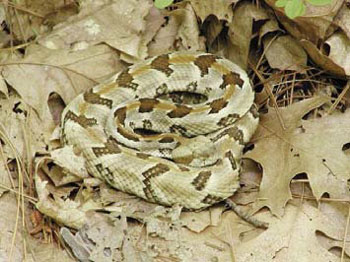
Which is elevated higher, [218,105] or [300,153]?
[218,105]

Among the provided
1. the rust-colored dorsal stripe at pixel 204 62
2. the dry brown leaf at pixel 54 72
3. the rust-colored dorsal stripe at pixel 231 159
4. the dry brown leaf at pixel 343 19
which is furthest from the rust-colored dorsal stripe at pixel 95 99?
the dry brown leaf at pixel 343 19

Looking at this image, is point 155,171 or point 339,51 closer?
point 155,171

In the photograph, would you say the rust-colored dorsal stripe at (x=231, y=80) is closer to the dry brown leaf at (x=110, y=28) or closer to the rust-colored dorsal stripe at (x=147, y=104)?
the rust-colored dorsal stripe at (x=147, y=104)

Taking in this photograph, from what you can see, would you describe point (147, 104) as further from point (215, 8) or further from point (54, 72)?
point (215, 8)

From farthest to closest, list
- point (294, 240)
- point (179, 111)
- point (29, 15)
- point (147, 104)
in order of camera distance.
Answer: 1. point (29, 15)
2. point (147, 104)
3. point (179, 111)
4. point (294, 240)

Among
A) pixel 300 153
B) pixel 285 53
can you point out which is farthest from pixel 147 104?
pixel 300 153

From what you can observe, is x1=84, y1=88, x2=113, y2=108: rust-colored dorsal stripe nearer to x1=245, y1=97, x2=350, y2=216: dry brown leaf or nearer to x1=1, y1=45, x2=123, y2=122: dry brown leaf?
x1=1, y1=45, x2=123, y2=122: dry brown leaf

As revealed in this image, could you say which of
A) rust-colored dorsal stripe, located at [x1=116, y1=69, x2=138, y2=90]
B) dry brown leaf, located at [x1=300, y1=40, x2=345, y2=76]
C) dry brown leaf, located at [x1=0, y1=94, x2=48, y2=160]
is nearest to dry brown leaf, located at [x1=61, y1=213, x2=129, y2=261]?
dry brown leaf, located at [x1=0, y1=94, x2=48, y2=160]

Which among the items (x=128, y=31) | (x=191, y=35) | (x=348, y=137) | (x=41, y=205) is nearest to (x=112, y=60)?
(x=128, y=31)
